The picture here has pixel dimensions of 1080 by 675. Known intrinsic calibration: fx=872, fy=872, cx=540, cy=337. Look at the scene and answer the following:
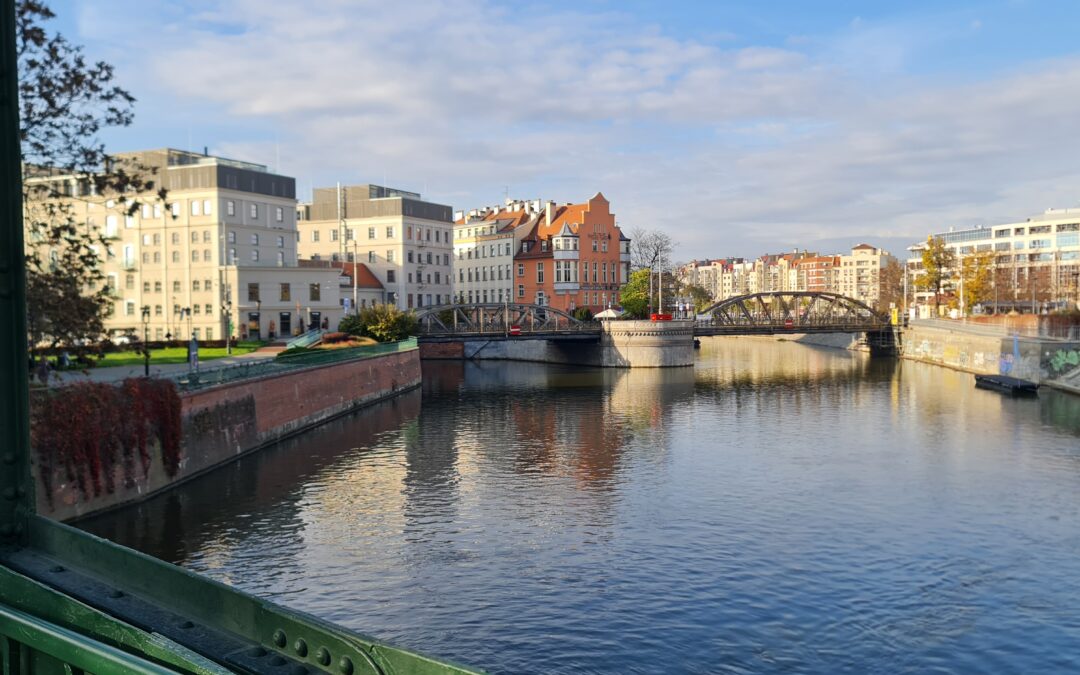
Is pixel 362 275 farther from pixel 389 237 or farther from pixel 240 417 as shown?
pixel 240 417

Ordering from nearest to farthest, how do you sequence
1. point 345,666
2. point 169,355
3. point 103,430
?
point 345,666 → point 103,430 → point 169,355

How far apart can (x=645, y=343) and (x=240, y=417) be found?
47496 millimetres

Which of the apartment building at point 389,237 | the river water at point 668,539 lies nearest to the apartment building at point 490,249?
the apartment building at point 389,237

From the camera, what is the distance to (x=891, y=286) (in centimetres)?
14262

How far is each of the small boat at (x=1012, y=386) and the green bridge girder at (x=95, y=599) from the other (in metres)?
59.2

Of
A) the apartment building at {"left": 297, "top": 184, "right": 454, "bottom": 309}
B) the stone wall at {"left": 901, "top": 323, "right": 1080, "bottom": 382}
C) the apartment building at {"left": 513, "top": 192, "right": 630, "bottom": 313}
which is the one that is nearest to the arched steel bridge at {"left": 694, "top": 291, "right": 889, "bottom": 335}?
the stone wall at {"left": 901, "top": 323, "right": 1080, "bottom": 382}

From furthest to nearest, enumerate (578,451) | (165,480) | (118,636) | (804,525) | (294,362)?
(294,362)
(578,451)
(165,480)
(804,525)
(118,636)

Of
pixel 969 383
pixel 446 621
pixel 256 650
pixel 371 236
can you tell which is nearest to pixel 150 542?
pixel 446 621

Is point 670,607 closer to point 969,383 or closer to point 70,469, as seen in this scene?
point 70,469

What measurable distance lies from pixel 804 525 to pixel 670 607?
7.79 m

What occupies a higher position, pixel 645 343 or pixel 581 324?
pixel 581 324

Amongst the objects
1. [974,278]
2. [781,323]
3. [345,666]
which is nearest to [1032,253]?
[974,278]

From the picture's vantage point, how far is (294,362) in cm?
4153

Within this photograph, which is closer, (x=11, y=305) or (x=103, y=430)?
(x=11, y=305)
